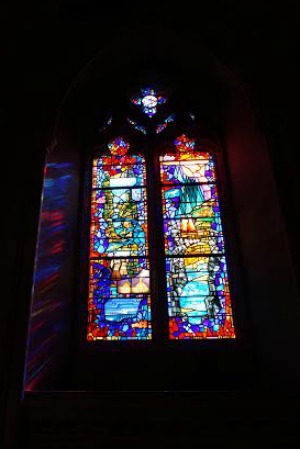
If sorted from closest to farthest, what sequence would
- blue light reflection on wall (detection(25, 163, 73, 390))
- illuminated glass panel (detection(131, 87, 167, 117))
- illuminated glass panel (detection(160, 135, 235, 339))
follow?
blue light reflection on wall (detection(25, 163, 73, 390)), illuminated glass panel (detection(160, 135, 235, 339)), illuminated glass panel (detection(131, 87, 167, 117))

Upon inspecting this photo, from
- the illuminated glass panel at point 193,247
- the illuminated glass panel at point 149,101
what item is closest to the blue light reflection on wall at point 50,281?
the illuminated glass panel at point 193,247

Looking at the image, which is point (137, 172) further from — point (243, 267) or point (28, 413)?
point (28, 413)

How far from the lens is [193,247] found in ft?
10.2

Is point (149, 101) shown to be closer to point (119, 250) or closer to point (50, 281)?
point (119, 250)

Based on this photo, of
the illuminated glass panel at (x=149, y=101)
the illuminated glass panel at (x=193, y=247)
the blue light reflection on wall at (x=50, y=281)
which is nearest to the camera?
the blue light reflection on wall at (x=50, y=281)

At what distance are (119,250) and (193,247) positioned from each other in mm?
579

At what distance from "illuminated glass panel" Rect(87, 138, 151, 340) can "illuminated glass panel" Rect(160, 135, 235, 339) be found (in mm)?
198

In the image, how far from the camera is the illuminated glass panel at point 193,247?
2832 millimetres

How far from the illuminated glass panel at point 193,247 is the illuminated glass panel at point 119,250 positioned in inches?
7.8

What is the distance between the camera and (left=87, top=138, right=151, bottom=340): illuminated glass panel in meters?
2.88

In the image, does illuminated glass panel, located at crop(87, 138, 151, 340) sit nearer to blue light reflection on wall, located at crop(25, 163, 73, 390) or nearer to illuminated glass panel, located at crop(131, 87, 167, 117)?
blue light reflection on wall, located at crop(25, 163, 73, 390)

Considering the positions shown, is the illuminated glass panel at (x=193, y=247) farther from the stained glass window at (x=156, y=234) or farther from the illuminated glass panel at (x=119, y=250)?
the illuminated glass panel at (x=119, y=250)

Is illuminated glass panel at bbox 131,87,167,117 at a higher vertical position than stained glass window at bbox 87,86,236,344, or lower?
higher

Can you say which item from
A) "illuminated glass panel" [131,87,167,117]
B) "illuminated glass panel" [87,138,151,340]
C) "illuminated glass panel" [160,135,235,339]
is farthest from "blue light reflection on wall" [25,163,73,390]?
"illuminated glass panel" [131,87,167,117]
